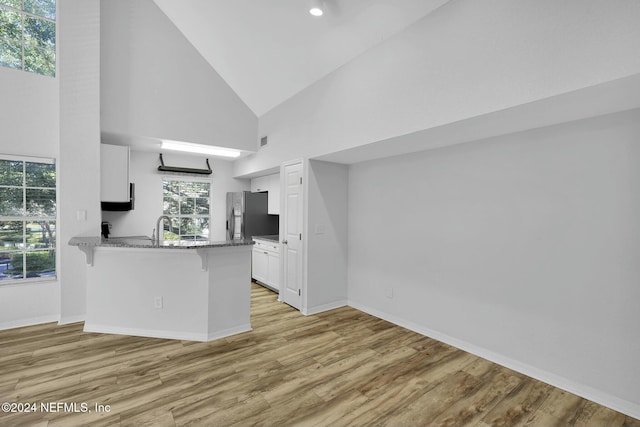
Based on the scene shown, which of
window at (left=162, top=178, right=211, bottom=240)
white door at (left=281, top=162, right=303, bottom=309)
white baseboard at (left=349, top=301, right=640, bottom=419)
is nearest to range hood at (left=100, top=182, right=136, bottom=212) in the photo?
window at (left=162, top=178, right=211, bottom=240)

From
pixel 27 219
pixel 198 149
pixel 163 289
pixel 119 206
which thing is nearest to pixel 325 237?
pixel 163 289

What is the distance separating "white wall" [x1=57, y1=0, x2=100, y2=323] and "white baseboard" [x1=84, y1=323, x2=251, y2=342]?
2.14 ft

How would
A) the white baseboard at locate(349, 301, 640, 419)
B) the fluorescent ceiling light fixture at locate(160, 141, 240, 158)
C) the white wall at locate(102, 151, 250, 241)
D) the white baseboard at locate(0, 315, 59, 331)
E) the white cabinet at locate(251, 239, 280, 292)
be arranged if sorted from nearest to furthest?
the white baseboard at locate(349, 301, 640, 419)
the white baseboard at locate(0, 315, 59, 331)
the fluorescent ceiling light fixture at locate(160, 141, 240, 158)
the white cabinet at locate(251, 239, 280, 292)
the white wall at locate(102, 151, 250, 241)

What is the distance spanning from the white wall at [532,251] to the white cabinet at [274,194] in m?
2.28

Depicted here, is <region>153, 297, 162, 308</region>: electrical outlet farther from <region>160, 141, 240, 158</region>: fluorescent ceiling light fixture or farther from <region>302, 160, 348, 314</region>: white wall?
<region>160, 141, 240, 158</region>: fluorescent ceiling light fixture

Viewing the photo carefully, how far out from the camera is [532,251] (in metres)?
A: 2.65

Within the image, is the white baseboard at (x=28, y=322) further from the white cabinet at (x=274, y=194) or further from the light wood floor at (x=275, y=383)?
the white cabinet at (x=274, y=194)

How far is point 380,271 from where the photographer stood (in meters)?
4.03

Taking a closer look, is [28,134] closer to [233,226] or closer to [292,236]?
[233,226]

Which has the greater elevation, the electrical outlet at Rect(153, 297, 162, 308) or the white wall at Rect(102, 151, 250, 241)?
the white wall at Rect(102, 151, 250, 241)

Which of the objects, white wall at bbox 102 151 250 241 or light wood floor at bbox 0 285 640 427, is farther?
white wall at bbox 102 151 250 241

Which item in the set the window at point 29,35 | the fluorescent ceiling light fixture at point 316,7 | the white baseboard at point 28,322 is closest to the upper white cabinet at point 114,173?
the window at point 29,35

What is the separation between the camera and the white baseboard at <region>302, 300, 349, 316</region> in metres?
4.06

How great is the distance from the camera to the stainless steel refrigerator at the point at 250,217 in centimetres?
580
